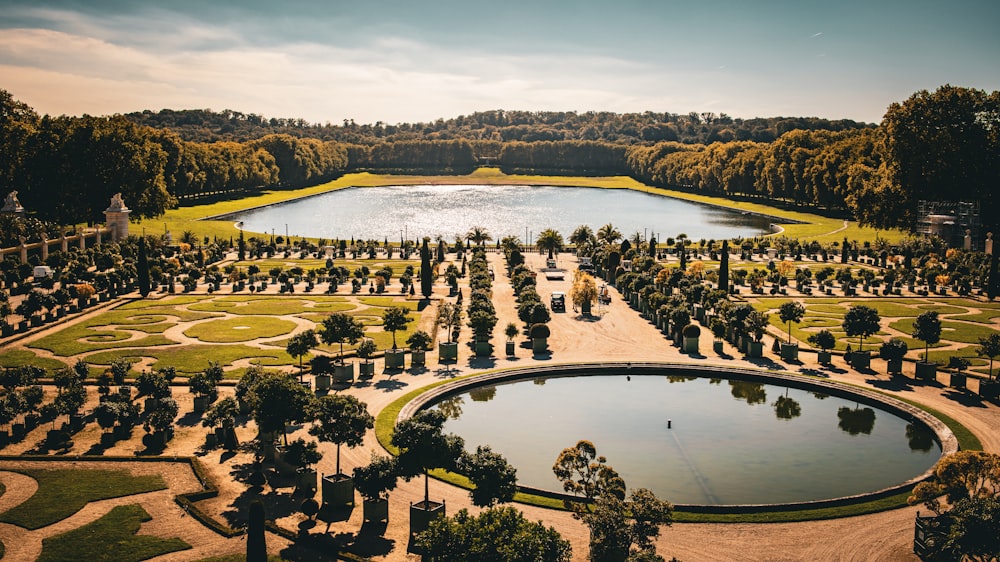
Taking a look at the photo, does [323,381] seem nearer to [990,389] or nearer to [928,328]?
[928,328]

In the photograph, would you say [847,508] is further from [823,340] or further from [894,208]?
[894,208]

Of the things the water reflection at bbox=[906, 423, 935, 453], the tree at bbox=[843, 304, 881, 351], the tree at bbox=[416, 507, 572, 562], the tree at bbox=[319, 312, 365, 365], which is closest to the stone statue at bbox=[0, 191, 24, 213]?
the tree at bbox=[319, 312, 365, 365]

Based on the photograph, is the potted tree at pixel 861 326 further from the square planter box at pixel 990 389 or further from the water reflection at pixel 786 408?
the water reflection at pixel 786 408

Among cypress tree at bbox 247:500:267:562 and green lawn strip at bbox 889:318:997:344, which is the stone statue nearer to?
cypress tree at bbox 247:500:267:562

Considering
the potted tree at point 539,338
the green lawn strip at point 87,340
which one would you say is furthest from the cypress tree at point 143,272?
the potted tree at point 539,338

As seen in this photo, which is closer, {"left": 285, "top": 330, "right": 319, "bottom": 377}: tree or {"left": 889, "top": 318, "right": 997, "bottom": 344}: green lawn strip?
{"left": 285, "top": 330, "right": 319, "bottom": 377}: tree

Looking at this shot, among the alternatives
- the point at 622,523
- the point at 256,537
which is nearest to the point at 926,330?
the point at 622,523
